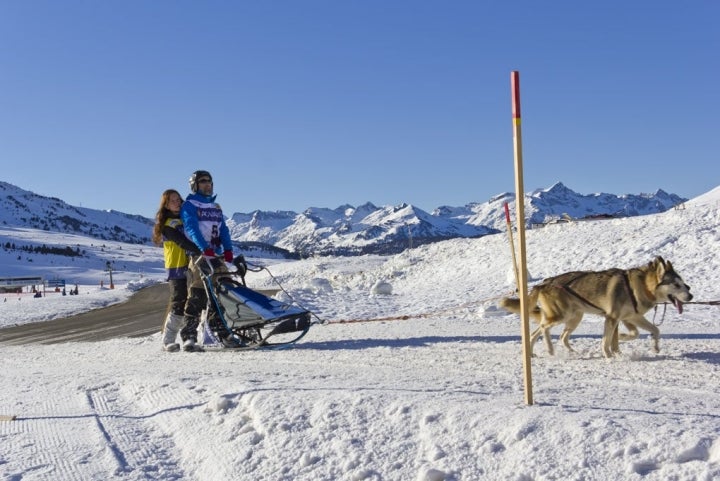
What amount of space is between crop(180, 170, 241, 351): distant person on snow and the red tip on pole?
5046 millimetres

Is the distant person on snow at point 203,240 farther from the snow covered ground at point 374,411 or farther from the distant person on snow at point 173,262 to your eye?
the snow covered ground at point 374,411

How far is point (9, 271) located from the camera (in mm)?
86812

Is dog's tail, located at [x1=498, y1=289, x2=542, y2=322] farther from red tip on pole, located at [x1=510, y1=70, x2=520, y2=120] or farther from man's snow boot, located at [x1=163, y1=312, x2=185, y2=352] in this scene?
man's snow boot, located at [x1=163, y1=312, x2=185, y2=352]

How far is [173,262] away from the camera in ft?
28.2

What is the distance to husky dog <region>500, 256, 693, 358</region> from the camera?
6633 mm

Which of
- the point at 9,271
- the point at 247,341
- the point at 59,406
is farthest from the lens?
the point at 9,271

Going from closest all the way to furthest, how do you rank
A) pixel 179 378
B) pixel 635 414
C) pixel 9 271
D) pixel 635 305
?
pixel 635 414 < pixel 179 378 < pixel 635 305 < pixel 9 271

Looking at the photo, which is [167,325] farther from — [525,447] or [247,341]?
[525,447]

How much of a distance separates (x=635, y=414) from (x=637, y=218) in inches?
937

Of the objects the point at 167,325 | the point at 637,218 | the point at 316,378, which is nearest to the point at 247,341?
the point at 167,325

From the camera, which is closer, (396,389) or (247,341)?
(396,389)

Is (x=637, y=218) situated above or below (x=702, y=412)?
above

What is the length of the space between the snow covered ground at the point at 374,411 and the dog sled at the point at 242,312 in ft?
1.37

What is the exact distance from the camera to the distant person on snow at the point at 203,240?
821 cm
